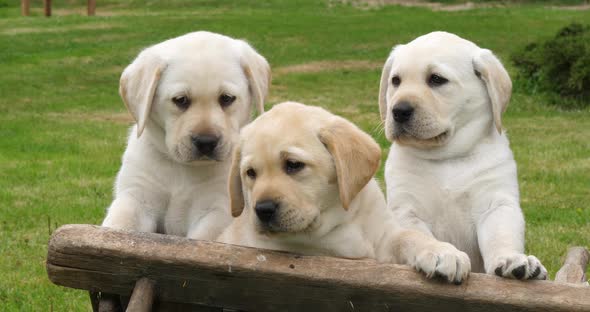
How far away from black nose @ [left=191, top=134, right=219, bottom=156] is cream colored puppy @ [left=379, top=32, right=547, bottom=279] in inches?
Answer: 32.7

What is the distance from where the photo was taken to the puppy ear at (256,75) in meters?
4.74

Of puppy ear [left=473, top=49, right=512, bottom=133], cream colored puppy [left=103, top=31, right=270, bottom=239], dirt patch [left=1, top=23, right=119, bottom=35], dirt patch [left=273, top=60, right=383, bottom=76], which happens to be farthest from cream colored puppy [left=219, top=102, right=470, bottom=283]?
dirt patch [left=1, top=23, right=119, bottom=35]

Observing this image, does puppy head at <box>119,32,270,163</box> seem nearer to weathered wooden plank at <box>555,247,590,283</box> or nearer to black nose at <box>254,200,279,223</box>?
black nose at <box>254,200,279,223</box>

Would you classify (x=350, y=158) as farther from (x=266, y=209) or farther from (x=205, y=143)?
(x=205, y=143)

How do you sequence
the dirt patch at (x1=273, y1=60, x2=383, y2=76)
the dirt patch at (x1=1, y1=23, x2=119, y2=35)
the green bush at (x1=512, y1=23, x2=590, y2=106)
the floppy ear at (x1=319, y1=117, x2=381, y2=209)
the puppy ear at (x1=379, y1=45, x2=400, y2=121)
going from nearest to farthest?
the floppy ear at (x1=319, y1=117, x2=381, y2=209)
the puppy ear at (x1=379, y1=45, x2=400, y2=121)
the green bush at (x1=512, y1=23, x2=590, y2=106)
the dirt patch at (x1=273, y1=60, x2=383, y2=76)
the dirt patch at (x1=1, y1=23, x2=119, y2=35)

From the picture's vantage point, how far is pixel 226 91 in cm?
450

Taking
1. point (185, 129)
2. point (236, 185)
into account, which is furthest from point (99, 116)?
point (236, 185)

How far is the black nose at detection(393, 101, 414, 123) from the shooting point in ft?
14.3

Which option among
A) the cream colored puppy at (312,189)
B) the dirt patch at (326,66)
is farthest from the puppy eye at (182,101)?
the dirt patch at (326,66)

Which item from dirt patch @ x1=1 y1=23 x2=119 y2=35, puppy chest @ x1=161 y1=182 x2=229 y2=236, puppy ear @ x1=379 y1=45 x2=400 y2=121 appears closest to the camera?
puppy chest @ x1=161 y1=182 x2=229 y2=236

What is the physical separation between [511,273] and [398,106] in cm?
117

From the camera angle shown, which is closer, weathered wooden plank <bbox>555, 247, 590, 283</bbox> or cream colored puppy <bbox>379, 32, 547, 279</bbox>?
cream colored puppy <bbox>379, 32, 547, 279</bbox>

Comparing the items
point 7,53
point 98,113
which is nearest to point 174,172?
point 98,113

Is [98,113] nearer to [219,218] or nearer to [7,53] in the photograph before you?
[7,53]
